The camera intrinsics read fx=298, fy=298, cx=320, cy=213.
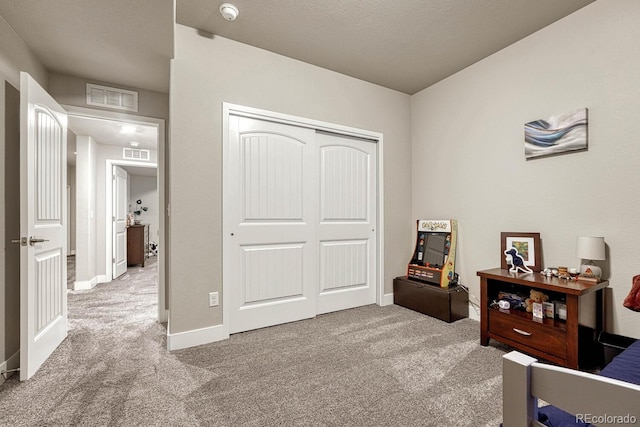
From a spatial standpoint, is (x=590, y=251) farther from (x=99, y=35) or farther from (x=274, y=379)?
(x=99, y=35)

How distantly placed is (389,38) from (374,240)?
2.08 m

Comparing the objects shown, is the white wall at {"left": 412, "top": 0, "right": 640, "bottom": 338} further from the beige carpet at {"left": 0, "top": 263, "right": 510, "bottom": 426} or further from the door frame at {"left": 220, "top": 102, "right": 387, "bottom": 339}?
the beige carpet at {"left": 0, "top": 263, "right": 510, "bottom": 426}

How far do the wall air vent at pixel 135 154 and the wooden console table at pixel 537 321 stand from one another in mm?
5668

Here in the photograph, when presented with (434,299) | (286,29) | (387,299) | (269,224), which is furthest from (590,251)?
(286,29)

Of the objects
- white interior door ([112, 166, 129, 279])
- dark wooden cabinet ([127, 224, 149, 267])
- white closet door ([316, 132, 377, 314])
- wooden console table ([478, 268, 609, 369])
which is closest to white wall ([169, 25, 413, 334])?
white closet door ([316, 132, 377, 314])

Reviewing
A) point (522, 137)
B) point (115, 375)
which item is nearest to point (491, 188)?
point (522, 137)

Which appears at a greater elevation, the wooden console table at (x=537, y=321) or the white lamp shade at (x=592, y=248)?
the white lamp shade at (x=592, y=248)

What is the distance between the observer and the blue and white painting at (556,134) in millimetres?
2258

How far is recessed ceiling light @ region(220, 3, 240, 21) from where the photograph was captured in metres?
2.19

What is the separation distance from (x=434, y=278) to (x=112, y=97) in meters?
3.77

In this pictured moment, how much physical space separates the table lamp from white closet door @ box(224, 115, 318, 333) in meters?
2.14

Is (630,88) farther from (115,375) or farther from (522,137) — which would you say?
(115,375)

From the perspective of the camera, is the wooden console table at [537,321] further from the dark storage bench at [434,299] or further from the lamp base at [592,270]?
the dark storage bench at [434,299]

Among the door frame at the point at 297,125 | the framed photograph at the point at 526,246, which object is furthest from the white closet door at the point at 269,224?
Answer: the framed photograph at the point at 526,246
